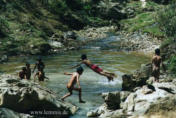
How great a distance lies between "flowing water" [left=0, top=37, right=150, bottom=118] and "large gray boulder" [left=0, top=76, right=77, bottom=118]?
1042mm

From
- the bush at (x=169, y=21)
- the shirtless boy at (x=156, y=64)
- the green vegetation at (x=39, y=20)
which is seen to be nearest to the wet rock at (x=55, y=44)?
the green vegetation at (x=39, y=20)

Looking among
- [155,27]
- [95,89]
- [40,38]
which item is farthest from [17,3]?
[95,89]

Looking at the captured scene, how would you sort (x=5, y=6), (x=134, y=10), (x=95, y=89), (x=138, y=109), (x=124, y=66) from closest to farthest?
(x=138, y=109) → (x=95, y=89) → (x=124, y=66) → (x=5, y=6) → (x=134, y=10)

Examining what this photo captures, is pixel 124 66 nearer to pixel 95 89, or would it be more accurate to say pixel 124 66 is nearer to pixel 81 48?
pixel 95 89

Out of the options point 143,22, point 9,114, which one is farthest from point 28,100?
point 143,22

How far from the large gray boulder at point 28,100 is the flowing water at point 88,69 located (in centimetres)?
104

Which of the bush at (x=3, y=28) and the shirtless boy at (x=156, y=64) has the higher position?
the bush at (x=3, y=28)

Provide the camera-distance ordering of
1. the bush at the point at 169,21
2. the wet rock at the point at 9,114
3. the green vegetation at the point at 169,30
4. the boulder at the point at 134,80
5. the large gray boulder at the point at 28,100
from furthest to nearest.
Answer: the bush at the point at 169,21
the green vegetation at the point at 169,30
the boulder at the point at 134,80
the large gray boulder at the point at 28,100
the wet rock at the point at 9,114

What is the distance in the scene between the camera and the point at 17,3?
137 ft

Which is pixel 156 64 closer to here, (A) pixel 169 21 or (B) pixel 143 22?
(A) pixel 169 21

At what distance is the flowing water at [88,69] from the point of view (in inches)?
629

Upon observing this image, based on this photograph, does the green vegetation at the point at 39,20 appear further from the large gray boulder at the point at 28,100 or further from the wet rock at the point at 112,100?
the wet rock at the point at 112,100

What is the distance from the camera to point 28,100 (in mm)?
11438

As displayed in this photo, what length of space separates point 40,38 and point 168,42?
14.8 metres
